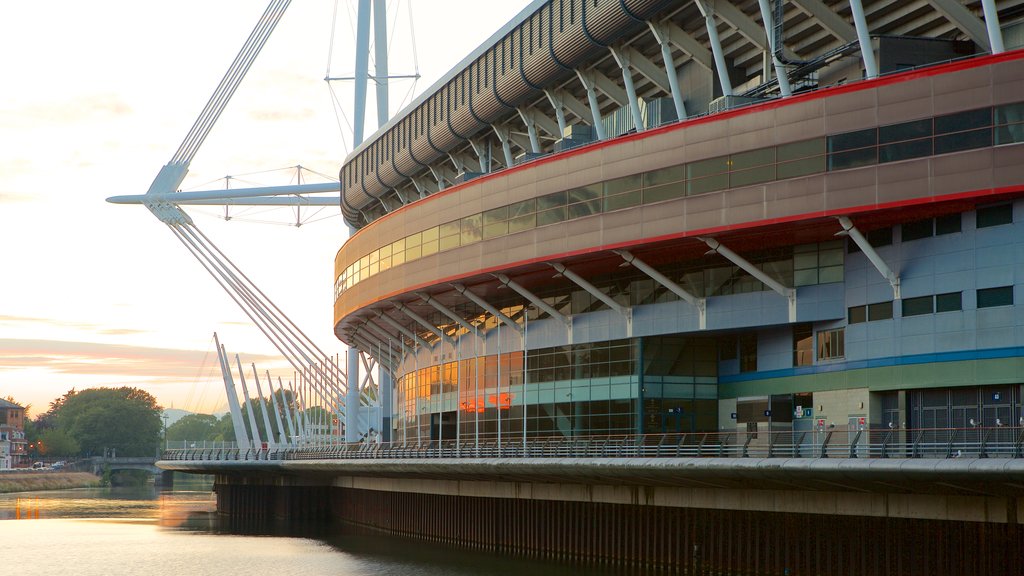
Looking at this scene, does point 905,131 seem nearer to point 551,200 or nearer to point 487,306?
point 551,200

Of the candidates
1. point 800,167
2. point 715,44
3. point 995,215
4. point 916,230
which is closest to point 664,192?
point 800,167

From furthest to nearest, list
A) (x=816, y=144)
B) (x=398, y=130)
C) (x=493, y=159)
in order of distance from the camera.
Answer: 1. (x=398, y=130)
2. (x=493, y=159)
3. (x=816, y=144)

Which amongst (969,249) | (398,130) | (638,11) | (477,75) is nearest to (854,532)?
(969,249)

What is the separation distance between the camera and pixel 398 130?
8000 cm

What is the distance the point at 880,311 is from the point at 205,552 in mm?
36596

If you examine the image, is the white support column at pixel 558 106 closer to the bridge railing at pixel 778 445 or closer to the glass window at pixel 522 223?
the glass window at pixel 522 223

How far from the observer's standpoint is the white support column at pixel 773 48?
1896 inches

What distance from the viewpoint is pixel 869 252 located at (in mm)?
43594

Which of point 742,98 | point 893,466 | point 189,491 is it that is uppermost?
point 742,98

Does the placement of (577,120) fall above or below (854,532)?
above

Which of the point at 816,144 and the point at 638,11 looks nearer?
the point at 816,144

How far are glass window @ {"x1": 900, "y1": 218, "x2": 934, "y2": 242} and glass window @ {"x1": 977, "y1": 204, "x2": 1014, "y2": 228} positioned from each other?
1.88m

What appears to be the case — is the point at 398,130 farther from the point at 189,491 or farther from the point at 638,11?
the point at 189,491

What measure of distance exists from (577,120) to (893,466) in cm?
3490
